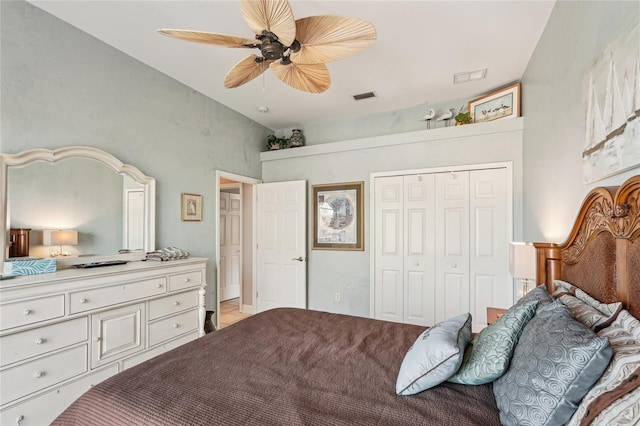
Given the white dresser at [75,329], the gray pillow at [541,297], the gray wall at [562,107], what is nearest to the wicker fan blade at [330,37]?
the gray wall at [562,107]

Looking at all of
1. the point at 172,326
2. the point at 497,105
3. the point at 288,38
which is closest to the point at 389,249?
the point at 497,105

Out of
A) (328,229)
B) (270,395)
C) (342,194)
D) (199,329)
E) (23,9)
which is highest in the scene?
(23,9)

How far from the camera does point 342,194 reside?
4.03 meters

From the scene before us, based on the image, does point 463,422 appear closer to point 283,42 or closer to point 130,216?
point 283,42

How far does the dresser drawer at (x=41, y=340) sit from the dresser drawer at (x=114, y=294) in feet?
0.34

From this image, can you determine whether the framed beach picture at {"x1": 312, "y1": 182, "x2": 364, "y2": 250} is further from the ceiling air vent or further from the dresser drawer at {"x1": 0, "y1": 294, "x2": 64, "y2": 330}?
the dresser drawer at {"x1": 0, "y1": 294, "x2": 64, "y2": 330}

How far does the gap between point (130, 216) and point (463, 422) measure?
9.44ft

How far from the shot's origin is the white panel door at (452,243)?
333 centimetres

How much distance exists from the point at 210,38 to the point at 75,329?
6.62 feet

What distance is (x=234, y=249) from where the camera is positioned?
5543 millimetres

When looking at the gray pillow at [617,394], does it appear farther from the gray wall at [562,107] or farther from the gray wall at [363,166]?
the gray wall at [363,166]

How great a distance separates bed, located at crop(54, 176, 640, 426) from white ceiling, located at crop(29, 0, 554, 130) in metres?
1.64

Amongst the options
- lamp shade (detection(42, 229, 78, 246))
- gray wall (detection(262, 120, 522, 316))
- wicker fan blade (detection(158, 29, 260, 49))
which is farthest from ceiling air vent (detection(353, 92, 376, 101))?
lamp shade (detection(42, 229, 78, 246))

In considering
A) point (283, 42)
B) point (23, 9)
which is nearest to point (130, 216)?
point (23, 9)
